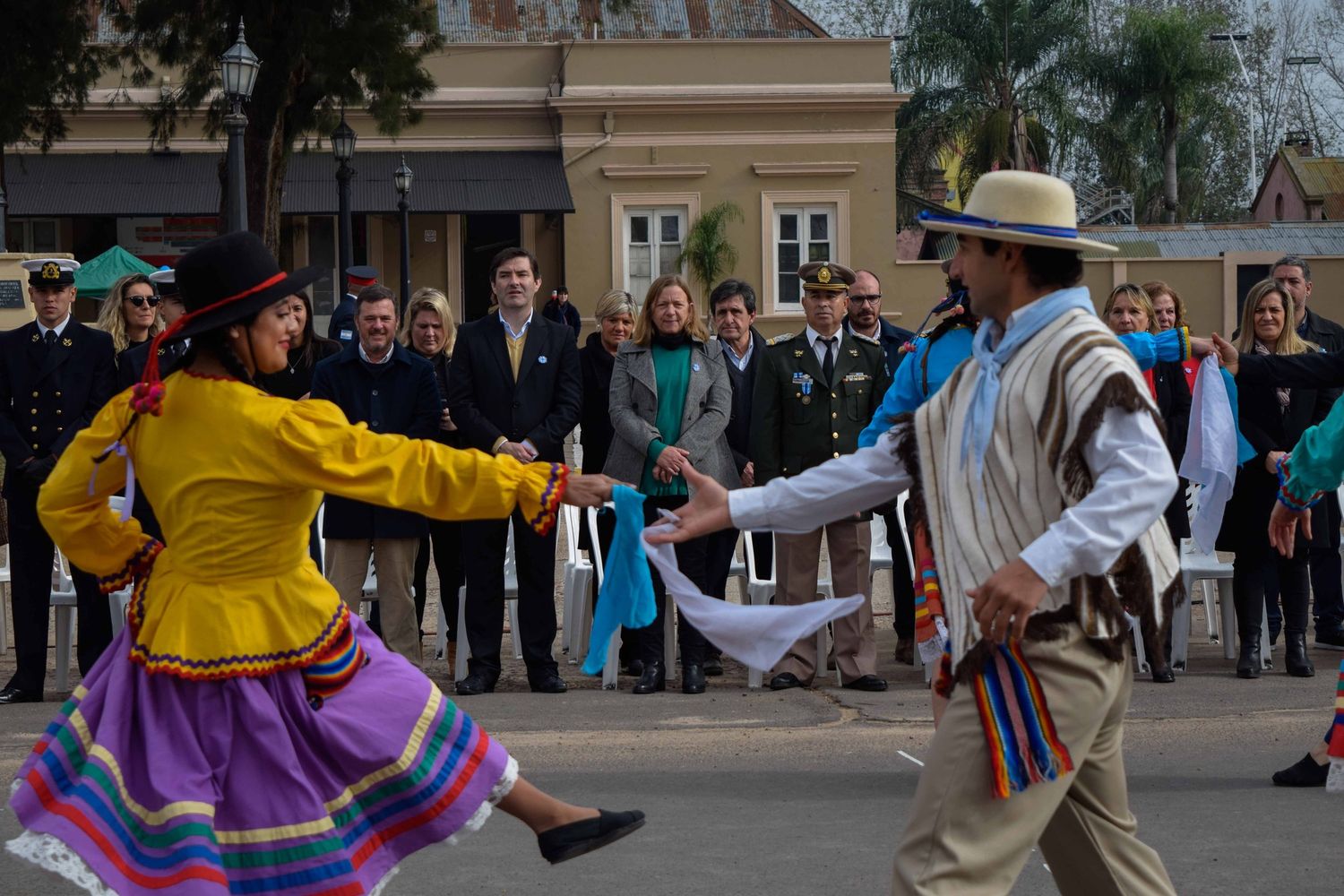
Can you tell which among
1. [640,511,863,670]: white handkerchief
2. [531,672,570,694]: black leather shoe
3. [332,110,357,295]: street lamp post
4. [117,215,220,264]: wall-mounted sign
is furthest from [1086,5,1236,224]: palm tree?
[640,511,863,670]: white handkerchief

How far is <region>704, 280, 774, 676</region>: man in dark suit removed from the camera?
9930mm

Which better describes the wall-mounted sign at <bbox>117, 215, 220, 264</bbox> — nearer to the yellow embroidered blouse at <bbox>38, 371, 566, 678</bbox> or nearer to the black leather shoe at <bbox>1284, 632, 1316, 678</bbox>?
the black leather shoe at <bbox>1284, 632, 1316, 678</bbox>

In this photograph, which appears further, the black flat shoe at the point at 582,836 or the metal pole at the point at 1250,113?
the metal pole at the point at 1250,113

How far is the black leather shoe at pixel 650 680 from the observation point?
9.34 m

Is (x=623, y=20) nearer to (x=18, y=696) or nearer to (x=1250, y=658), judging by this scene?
(x=1250, y=658)

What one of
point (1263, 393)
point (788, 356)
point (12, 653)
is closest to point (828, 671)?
point (788, 356)

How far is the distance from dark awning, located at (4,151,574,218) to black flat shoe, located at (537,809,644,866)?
1065 inches

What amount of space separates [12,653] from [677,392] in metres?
A: 4.81

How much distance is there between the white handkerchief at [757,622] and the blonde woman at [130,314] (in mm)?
6092

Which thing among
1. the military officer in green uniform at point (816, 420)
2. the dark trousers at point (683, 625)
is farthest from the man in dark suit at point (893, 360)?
the dark trousers at point (683, 625)

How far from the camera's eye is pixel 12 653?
11.1 meters

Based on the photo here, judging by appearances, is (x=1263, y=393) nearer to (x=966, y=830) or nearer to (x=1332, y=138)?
(x=966, y=830)

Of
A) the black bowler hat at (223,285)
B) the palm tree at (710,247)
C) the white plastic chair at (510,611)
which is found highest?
the palm tree at (710,247)

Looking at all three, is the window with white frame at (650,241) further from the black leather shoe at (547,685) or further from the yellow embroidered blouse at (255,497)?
the yellow embroidered blouse at (255,497)
